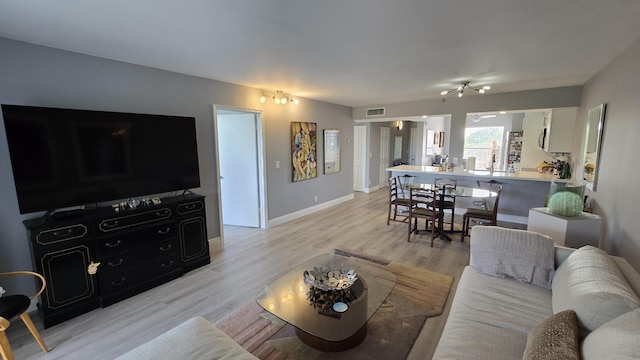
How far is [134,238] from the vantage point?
2.75 meters

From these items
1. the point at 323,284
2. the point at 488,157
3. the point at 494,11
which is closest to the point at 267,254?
the point at 323,284

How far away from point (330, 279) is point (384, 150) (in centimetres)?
717

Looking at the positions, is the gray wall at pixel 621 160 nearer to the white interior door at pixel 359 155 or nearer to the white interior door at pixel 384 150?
the white interior door at pixel 359 155

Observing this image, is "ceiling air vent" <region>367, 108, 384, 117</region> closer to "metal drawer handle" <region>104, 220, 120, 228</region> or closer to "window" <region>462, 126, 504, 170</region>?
"window" <region>462, 126, 504, 170</region>

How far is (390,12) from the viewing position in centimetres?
183

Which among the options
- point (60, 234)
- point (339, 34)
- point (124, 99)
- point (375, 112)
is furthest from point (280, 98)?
point (60, 234)

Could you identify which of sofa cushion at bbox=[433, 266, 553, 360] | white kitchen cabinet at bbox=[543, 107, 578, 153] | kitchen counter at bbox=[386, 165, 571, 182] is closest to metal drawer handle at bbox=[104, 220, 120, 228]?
sofa cushion at bbox=[433, 266, 553, 360]

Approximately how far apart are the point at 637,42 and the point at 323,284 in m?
3.44

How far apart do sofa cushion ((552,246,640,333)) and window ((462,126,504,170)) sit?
8.71 meters

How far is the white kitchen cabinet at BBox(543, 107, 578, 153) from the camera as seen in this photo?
4705 mm

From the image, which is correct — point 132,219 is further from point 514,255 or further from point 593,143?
point 593,143

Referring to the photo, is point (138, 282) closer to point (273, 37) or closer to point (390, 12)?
point (273, 37)

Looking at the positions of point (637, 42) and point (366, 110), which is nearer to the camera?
point (637, 42)

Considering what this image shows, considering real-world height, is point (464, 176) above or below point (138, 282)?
above
